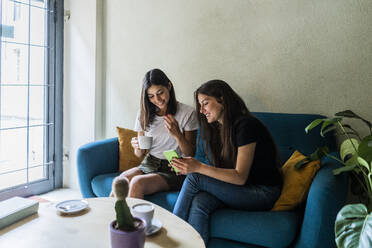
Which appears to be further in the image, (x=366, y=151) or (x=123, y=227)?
(x=366, y=151)

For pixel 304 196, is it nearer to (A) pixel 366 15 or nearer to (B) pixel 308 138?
(B) pixel 308 138

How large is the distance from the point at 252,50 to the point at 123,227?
1816mm

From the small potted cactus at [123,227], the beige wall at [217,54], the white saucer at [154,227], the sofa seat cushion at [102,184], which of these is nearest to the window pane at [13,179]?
the beige wall at [217,54]

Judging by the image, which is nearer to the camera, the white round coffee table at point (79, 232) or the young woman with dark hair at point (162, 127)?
the white round coffee table at point (79, 232)

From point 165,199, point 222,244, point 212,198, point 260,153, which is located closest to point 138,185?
point 165,199

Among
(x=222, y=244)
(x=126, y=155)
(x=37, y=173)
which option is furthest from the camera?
(x=37, y=173)

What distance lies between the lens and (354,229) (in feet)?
4.16

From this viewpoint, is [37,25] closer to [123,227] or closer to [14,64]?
[14,64]

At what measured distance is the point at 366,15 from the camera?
211cm

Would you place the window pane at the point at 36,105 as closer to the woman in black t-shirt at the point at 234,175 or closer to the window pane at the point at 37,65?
the window pane at the point at 37,65

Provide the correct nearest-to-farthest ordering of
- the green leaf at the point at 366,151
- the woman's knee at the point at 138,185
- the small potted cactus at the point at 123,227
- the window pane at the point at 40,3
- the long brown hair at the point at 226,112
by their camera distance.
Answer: the small potted cactus at the point at 123,227
the green leaf at the point at 366,151
the long brown hair at the point at 226,112
the woman's knee at the point at 138,185
the window pane at the point at 40,3

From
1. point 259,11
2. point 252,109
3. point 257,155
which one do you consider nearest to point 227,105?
point 257,155

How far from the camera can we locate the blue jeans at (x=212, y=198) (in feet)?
5.67

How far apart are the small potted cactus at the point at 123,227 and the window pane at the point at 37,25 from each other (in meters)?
2.58
